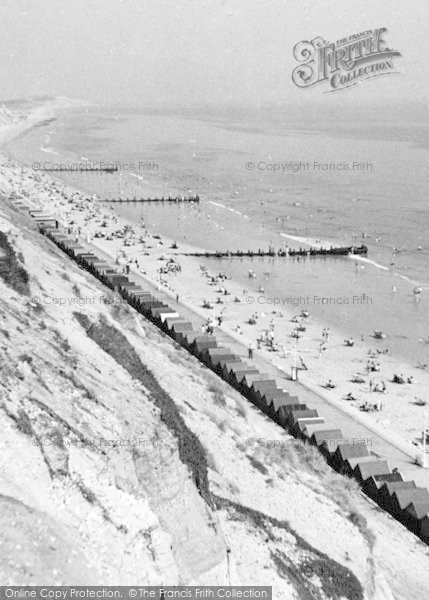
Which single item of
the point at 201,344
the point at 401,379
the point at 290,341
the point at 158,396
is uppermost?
the point at 158,396

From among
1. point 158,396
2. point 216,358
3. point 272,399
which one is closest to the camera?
point 158,396

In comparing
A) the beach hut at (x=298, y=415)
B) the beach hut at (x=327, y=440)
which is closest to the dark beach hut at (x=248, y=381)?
the beach hut at (x=298, y=415)

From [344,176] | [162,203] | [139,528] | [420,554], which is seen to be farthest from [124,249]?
[344,176]

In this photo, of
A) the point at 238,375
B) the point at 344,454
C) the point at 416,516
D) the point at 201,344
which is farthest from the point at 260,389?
the point at 416,516

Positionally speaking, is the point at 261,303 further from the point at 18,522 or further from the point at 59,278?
the point at 18,522

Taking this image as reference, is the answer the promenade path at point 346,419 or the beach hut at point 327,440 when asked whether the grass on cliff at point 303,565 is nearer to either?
the beach hut at point 327,440

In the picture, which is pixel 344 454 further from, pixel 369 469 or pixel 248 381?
pixel 248 381
